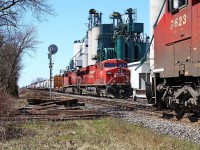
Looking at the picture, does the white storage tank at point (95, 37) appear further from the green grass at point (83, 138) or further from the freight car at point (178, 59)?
the green grass at point (83, 138)

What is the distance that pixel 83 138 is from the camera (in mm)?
9250

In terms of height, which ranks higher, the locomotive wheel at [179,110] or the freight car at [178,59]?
the freight car at [178,59]

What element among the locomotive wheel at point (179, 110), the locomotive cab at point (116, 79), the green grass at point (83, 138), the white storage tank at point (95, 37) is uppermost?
the white storage tank at point (95, 37)

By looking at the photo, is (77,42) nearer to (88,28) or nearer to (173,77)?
(88,28)

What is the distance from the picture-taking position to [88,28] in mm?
82625

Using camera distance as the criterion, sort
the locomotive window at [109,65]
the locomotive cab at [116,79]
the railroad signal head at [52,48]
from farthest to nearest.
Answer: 1. the locomotive window at [109,65]
2. the locomotive cab at [116,79]
3. the railroad signal head at [52,48]

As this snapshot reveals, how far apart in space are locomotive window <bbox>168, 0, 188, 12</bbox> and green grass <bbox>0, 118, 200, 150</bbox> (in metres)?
4.42

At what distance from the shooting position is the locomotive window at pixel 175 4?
1255cm

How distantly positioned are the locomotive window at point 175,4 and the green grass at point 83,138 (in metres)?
4.42

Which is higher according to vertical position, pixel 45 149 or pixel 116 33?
pixel 116 33

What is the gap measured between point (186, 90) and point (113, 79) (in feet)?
66.9

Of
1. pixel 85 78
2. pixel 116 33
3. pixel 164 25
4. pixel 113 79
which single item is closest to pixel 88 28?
pixel 116 33

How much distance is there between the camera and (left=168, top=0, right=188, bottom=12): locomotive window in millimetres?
12547

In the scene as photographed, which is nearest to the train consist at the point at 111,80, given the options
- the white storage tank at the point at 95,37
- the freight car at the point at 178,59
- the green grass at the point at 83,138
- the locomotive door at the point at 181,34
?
the freight car at the point at 178,59
